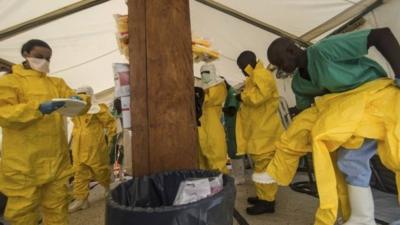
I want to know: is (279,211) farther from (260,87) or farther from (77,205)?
(77,205)

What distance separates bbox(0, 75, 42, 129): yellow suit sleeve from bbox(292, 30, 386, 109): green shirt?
1.33 m

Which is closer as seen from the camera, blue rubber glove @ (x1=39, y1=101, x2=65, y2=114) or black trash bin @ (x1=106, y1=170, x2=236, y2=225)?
black trash bin @ (x1=106, y1=170, x2=236, y2=225)

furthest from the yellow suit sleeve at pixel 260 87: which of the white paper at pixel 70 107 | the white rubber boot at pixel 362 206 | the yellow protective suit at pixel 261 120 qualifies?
the white paper at pixel 70 107

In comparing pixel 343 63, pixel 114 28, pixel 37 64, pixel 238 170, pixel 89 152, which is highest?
pixel 114 28

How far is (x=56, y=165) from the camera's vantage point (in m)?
1.72

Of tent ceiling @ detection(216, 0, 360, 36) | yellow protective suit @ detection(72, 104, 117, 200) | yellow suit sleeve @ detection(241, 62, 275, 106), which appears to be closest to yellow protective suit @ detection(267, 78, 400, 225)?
yellow suit sleeve @ detection(241, 62, 275, 106)

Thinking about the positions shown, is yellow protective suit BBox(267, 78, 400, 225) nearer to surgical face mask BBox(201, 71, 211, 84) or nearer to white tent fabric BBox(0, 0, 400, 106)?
white tent fabric BBox(0, 0, 400, 106)

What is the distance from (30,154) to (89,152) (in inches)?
46.0

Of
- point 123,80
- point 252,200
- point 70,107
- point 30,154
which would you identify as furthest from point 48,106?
point 252,200

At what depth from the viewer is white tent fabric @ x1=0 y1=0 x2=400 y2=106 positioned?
248cm

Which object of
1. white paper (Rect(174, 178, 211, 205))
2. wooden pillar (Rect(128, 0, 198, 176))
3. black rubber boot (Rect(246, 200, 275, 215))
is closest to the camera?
white paper (Rect(174, 178, 211, 205))

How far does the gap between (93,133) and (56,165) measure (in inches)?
46.7

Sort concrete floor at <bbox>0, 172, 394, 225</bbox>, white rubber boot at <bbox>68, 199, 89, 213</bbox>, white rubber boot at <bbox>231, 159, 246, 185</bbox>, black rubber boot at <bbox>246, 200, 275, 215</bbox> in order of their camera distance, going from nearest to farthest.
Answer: concrete floor at <bbox>0, 172, 394, 225</bbox> < black rubber boot at <bbox>246, 200, 275, 215</bbox> < white rubber boot at <bbox>68, 199, 89, 213</bbox> < white rubber boot at <bbox>231, 159, 246, 185</bbox>

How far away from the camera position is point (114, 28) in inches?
134
